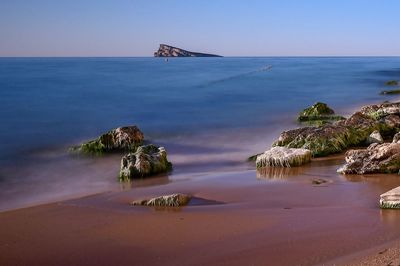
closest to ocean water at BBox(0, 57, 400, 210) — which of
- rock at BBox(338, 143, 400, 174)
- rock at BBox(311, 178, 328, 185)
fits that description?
rock at BBox(311, 178, 328, 185)

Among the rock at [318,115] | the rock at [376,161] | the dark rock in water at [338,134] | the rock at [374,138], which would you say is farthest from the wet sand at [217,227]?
the rock at [318,115]

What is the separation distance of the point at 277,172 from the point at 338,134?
3.24m

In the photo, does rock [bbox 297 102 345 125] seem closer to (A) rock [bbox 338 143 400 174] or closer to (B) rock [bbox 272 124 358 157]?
(B) rock [bbox 272 124 358 157]

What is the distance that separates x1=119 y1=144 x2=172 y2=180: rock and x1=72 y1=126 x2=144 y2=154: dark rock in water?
10.8ft

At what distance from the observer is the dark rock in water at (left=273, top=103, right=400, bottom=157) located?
12.9 m

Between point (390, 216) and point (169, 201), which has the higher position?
point (390, 216)

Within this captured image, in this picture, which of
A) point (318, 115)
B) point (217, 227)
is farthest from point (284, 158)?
point (318, 115)

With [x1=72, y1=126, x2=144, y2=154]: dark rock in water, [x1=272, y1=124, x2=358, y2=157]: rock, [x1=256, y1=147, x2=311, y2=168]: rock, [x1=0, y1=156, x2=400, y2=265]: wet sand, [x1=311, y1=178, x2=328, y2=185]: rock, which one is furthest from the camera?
[x1=72, y1=126, x2=144, y2=154]: dark rock in water

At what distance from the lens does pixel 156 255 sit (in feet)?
19.7

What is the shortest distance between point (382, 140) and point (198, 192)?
628 cm

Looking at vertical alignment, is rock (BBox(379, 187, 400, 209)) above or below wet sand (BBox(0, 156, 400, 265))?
above

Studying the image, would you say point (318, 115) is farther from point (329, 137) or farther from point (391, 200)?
A: point (391, 200)

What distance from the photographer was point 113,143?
15.3 meters

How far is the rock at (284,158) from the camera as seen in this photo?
11430mm
